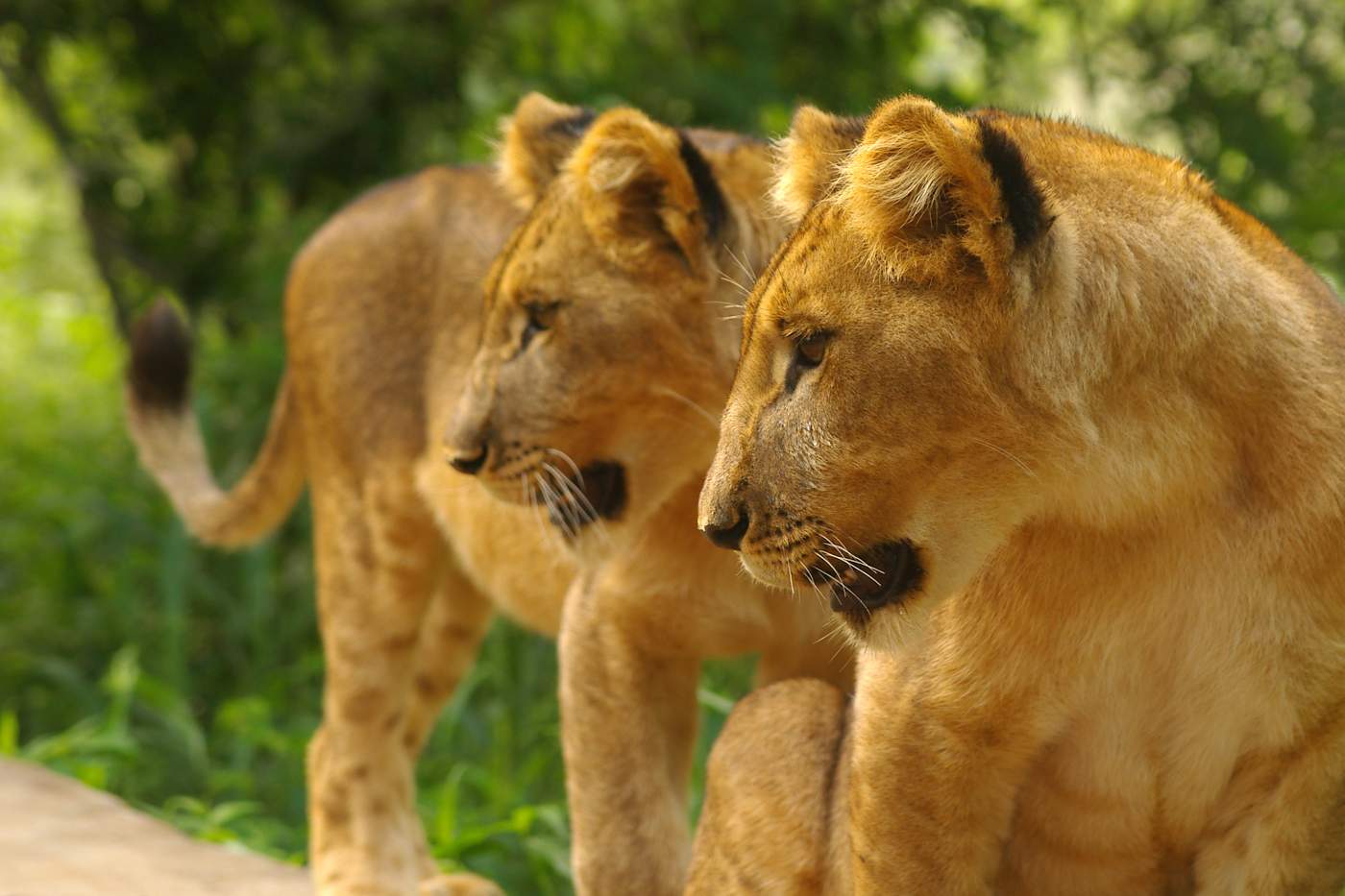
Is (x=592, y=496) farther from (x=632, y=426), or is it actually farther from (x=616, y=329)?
(x=616, y=329)

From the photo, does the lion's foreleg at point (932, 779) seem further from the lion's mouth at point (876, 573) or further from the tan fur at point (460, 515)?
the tan fur at point (460, 515)

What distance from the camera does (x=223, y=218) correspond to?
20.0 feet

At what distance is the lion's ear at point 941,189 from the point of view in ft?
5.90

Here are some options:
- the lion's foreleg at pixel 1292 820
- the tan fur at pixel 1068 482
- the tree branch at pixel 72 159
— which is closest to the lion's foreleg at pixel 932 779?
the tan fur at pixel 1068 482

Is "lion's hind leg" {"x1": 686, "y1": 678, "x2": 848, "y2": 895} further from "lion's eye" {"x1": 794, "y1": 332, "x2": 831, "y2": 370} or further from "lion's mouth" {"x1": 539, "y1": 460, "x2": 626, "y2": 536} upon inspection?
"lion's eye" {"x1": 794, "y1": 332, "x2": 831, "y2": 370}

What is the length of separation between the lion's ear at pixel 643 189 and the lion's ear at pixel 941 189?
0.75 m

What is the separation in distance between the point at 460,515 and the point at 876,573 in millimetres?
1604

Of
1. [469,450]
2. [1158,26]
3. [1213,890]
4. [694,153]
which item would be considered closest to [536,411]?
[469,450]

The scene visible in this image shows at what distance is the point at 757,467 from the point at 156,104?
4.66 metres

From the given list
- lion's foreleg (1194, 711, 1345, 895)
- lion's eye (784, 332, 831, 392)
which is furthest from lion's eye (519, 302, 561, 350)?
lion's foreleg (1194, 711, 1345, 895)

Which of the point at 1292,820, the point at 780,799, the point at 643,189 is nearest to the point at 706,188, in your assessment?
the point at 643,189

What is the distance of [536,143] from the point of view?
305 cm

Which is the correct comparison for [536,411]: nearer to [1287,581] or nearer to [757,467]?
[757,467]

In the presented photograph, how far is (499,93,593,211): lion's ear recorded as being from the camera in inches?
120
